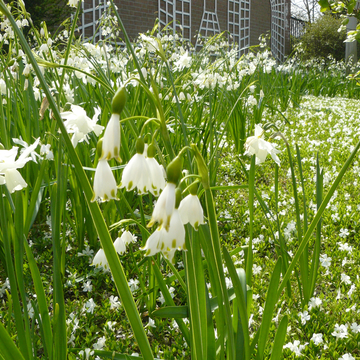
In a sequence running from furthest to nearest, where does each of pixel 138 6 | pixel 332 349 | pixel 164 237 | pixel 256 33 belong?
pixel 256 33 < pixel 138 6 < pixel 332 349 < pixel 164 237

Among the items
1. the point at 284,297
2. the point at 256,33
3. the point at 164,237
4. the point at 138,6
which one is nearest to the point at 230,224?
the point at 284,297

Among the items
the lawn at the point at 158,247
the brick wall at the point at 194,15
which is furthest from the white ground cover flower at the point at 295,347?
the brick wall at the point at 194,15

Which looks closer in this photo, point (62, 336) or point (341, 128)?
point (62, 336)

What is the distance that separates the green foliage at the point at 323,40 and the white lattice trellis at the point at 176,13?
431 cm

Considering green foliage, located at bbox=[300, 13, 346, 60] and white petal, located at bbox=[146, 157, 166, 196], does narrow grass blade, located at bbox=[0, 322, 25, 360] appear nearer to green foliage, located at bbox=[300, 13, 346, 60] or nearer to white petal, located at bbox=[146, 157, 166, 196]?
white petal, located at bbox=[146, 157, 166, 196]

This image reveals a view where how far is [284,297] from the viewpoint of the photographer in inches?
60.6

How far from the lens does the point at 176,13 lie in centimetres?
1288

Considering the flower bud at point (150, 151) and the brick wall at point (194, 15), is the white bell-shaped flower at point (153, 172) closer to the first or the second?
the flower bud at point (150, 151)

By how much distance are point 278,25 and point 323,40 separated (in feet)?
13.8

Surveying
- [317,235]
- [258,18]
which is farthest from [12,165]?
[258,18]

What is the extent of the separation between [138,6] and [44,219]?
10993 millimetres

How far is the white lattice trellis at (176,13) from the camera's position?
490 inches

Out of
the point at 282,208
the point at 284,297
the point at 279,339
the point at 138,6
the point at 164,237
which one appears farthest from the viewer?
the point at 138,6

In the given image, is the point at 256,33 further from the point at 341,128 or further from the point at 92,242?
the point at 92,242
